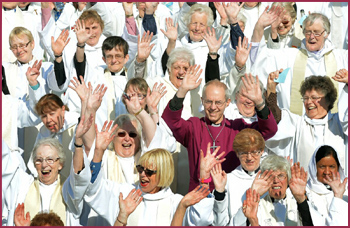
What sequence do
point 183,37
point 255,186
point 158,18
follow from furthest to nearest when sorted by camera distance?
point 158,18
point 183,37
point 255,186

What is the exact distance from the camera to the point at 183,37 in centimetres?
1126

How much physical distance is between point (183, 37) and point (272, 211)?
3625mm

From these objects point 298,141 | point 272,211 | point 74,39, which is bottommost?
point 272,211

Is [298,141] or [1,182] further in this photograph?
[298,141]

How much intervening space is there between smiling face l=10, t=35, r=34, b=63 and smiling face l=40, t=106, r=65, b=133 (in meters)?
1.40

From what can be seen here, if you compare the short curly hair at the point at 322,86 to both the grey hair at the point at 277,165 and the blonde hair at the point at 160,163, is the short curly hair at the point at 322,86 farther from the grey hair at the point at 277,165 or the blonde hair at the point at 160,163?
the blonde hair at the point at 160,163

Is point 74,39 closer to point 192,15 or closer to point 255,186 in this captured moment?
point 192,15

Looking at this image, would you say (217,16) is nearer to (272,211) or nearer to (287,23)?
(287,23)

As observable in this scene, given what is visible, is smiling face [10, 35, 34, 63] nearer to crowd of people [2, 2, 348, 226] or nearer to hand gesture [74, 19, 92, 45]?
crowd of people [2, 2, 348, 226]

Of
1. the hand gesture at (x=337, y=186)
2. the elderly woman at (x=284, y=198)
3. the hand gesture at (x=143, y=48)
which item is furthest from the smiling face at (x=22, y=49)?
the hand gesture at (x=337, y=186)

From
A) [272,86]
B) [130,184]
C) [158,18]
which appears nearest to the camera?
[130,184]

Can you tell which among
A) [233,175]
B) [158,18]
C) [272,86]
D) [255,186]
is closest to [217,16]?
[158,18]

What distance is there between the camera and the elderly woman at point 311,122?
945 cm

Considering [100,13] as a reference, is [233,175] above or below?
below
